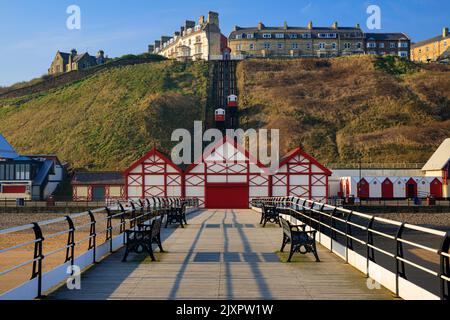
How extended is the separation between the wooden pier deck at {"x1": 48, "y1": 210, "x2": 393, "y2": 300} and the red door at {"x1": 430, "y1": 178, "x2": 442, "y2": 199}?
175ft

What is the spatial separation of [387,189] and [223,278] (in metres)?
56.2

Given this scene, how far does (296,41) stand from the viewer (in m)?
144

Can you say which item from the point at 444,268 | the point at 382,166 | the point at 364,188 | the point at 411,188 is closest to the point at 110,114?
the point at 382,166

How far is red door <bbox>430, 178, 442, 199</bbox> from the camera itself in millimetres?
64062

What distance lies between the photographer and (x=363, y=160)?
82750 millimetres

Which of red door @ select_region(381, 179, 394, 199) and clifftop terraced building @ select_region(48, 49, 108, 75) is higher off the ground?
clifftop terraced building @ select_region(48, 49, 108, 75)

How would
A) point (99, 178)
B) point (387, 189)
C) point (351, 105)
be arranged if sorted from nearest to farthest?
point (387, 189) < point (99, 178) < point (351, 105)

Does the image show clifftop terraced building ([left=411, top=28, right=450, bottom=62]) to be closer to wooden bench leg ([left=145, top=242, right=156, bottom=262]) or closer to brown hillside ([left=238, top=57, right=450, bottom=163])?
brown hillside ([left=238, top=57, right=450, bottom=163])

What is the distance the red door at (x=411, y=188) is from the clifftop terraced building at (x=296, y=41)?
8372cm

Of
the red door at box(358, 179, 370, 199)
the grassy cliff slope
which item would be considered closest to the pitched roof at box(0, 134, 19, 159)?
the grassy cliff slope

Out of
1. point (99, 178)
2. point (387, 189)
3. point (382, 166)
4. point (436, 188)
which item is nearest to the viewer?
point (387, 189)

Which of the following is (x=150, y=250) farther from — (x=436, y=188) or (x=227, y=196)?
(x=436, y=188)

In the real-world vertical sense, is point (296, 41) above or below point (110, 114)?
above
